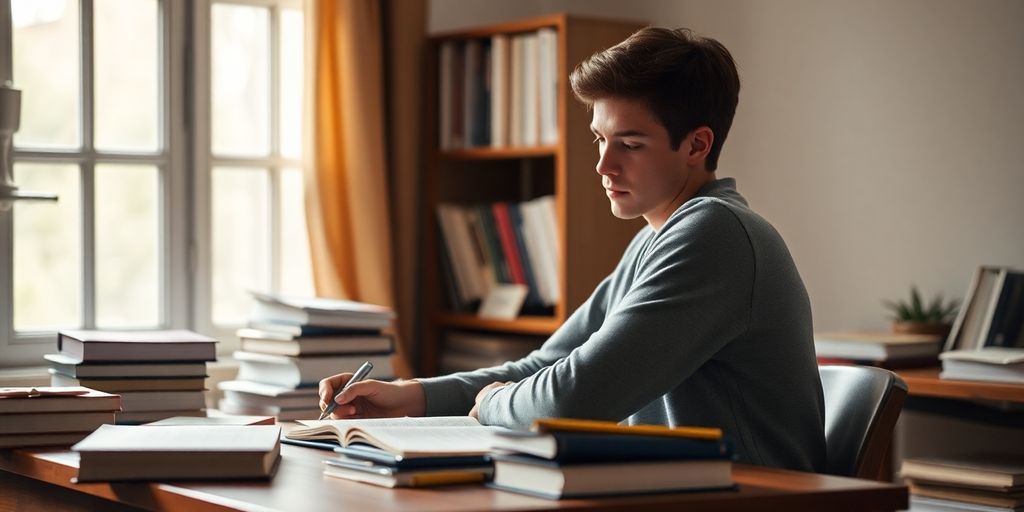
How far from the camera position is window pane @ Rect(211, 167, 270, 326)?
330 centimetres

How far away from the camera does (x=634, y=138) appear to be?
1750 mm

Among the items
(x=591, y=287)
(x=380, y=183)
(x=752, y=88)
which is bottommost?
(x=591, y=287)

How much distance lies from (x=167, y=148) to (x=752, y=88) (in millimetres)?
1486

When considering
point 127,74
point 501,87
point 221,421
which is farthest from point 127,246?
point 221,421

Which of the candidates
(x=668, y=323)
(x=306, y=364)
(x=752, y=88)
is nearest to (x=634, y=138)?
(x=668, y=323)

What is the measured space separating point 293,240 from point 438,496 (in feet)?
7.57

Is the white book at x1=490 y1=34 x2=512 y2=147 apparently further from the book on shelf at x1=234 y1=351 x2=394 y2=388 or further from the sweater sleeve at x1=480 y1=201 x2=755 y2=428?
the sweater sleeve at x1=480 y1=201 x2=755 y2=428

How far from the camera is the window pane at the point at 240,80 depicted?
10.8 feet

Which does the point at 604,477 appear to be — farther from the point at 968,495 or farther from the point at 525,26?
the point at 525,26

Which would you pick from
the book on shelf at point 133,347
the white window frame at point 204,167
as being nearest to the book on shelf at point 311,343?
the book on shelf at point 133,347

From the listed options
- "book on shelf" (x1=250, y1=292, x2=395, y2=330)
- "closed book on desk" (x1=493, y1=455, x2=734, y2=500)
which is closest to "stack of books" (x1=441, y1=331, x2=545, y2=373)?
"book on shelf" (x1=250, y1=292, x2=395, y2=330)

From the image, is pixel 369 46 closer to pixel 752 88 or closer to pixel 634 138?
pixel 752 88

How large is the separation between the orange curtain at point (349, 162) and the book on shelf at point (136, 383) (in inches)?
45.2

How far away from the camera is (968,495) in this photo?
2.39m
